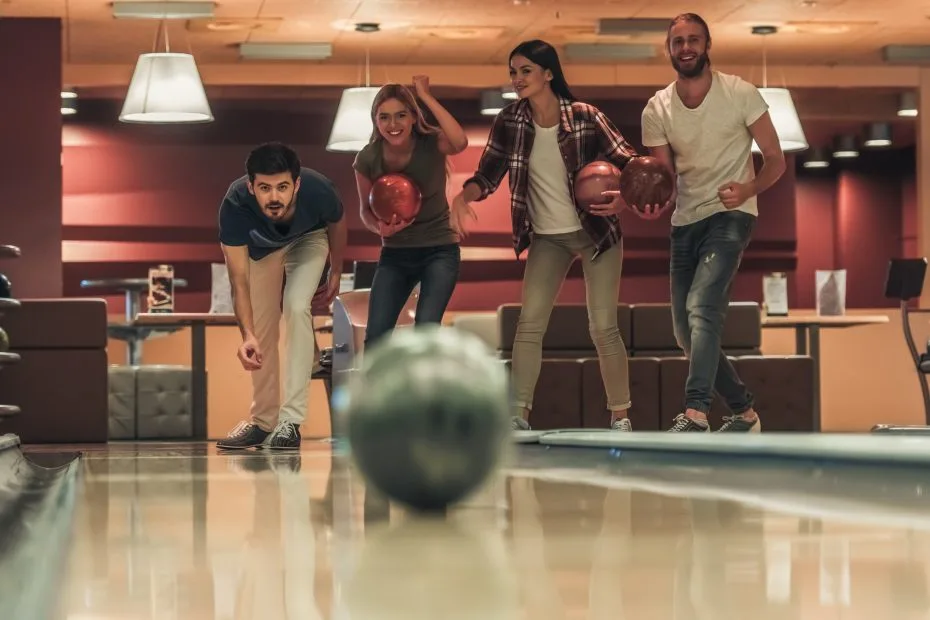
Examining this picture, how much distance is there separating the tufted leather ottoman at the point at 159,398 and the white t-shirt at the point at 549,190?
6.31 m

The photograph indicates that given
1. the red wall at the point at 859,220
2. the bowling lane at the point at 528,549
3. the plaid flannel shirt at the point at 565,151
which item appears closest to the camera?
the bowling lane at the point at 528,549

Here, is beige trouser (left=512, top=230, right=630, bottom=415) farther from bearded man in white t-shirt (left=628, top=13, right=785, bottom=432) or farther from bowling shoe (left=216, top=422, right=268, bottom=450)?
bowling shoe (left=216, top=422, right=268, bottom=450)

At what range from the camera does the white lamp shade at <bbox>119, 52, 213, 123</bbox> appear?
8.98m

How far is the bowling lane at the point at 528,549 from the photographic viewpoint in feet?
5.09

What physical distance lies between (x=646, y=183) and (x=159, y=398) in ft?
22.2

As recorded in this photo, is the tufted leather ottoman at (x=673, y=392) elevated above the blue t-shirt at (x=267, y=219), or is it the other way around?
the blue t-shirt at (x=267, y=219)

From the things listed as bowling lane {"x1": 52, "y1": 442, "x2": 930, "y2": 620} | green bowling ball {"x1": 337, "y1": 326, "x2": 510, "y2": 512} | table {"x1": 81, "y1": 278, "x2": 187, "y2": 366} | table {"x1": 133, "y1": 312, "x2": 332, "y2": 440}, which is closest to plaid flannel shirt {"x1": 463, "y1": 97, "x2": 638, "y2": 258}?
bowling lane {"x1": 52, "y1": 442, "x2": 930, "y2": 620}

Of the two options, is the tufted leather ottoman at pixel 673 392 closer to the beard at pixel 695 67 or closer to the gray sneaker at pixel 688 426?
the gray sneaker at pixel 688 426

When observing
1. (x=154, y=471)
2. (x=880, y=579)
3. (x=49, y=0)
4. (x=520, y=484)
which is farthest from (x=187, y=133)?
(x=880, y=579)

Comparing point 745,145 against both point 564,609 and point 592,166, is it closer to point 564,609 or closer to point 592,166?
point 592,166

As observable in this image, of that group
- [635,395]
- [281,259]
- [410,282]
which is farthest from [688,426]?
[635,395]

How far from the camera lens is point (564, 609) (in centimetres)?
151

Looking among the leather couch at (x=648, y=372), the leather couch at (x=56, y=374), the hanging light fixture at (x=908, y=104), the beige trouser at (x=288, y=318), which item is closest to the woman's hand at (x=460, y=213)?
the beige trouser at (x=288, y=318)

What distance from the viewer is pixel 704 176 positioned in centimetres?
518
